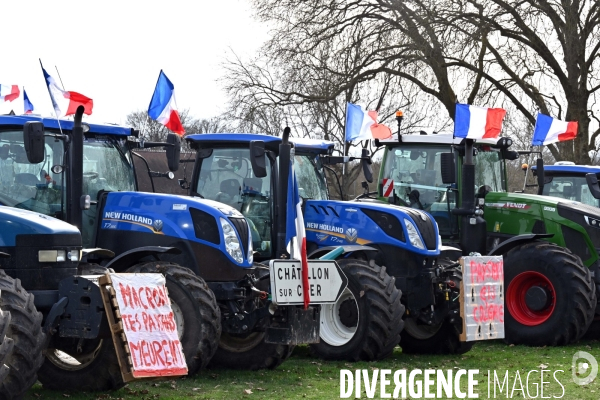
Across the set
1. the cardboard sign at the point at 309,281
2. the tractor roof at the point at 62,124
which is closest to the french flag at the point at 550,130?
the cardboard sign at the point at 309,281

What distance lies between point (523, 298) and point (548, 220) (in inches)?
51.1

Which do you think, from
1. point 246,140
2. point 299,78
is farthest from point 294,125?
point 246,140

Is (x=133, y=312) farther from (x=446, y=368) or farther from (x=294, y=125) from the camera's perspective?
(x=294, y=125)

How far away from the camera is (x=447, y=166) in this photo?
13.9m

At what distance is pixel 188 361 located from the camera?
945cm

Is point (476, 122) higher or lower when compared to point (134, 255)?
higher

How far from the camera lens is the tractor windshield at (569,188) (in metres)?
17.0

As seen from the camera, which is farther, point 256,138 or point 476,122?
point 476,122

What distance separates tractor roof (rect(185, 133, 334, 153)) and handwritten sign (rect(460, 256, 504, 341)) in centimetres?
245

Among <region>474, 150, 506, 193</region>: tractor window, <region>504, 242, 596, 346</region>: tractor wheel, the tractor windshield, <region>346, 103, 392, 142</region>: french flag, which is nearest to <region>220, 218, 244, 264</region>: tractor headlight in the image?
<region>346, 103, 392, 142</region>: french flag

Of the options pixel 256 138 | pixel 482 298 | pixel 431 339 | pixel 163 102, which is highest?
pixel 163 102

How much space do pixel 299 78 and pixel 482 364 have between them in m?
12.4

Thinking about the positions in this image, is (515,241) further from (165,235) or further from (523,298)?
(165,235)

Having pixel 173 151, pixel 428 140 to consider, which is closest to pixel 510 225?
pixel 428 140
